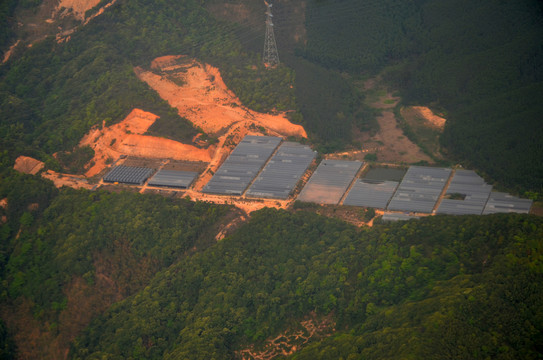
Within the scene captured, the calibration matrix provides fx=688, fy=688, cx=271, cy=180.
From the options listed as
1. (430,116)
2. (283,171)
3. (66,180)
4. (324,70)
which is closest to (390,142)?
(430,116)

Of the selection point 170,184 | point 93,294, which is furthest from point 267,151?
point 93,294

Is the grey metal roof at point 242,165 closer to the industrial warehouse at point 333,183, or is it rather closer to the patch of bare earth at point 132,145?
the industrial warehouse at point 333,183

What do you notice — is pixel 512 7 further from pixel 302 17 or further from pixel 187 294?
pixel 187 294

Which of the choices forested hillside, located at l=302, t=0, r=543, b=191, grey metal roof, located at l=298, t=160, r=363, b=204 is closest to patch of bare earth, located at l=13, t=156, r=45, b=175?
grey metal roof, located at l=298, t=160, r=363, b=204

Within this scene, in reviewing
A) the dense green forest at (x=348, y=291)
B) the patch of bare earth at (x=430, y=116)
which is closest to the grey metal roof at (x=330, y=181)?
the dense green forest at (x=348, y=291)

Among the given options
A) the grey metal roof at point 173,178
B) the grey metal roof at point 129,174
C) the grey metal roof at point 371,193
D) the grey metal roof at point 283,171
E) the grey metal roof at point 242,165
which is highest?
the grey metal roof at point 129,174
